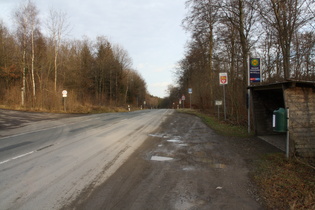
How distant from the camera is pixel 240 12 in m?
15.8

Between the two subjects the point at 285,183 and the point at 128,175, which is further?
the point at 128,175

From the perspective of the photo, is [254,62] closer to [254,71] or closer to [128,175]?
[254,71]

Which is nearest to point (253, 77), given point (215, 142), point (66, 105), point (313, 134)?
point (215, 142)

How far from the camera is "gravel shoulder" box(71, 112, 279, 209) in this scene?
13.6 feet

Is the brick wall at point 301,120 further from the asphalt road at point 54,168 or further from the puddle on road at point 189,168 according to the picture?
the asphalt road at point 54,168

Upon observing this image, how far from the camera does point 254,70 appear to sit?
11852 millimetres

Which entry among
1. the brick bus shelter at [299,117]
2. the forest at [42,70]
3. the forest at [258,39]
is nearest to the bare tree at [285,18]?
the forest at [258,39]

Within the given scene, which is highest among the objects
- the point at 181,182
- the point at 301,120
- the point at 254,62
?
the point at 254,62

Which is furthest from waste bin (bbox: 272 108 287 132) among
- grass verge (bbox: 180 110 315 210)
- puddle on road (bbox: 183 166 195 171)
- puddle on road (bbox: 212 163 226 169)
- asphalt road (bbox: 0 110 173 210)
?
asphalt road (bbox: 0 110 173 210)

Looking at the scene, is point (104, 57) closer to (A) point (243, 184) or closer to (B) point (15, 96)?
(B) point (15, 96)

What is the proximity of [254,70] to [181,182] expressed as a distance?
27.7 ft

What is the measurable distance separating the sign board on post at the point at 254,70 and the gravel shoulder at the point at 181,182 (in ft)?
13.8

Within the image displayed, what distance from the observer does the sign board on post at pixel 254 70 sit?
38.7ft

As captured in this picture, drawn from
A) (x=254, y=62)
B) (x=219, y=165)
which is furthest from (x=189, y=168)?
(x=254, y=62)
